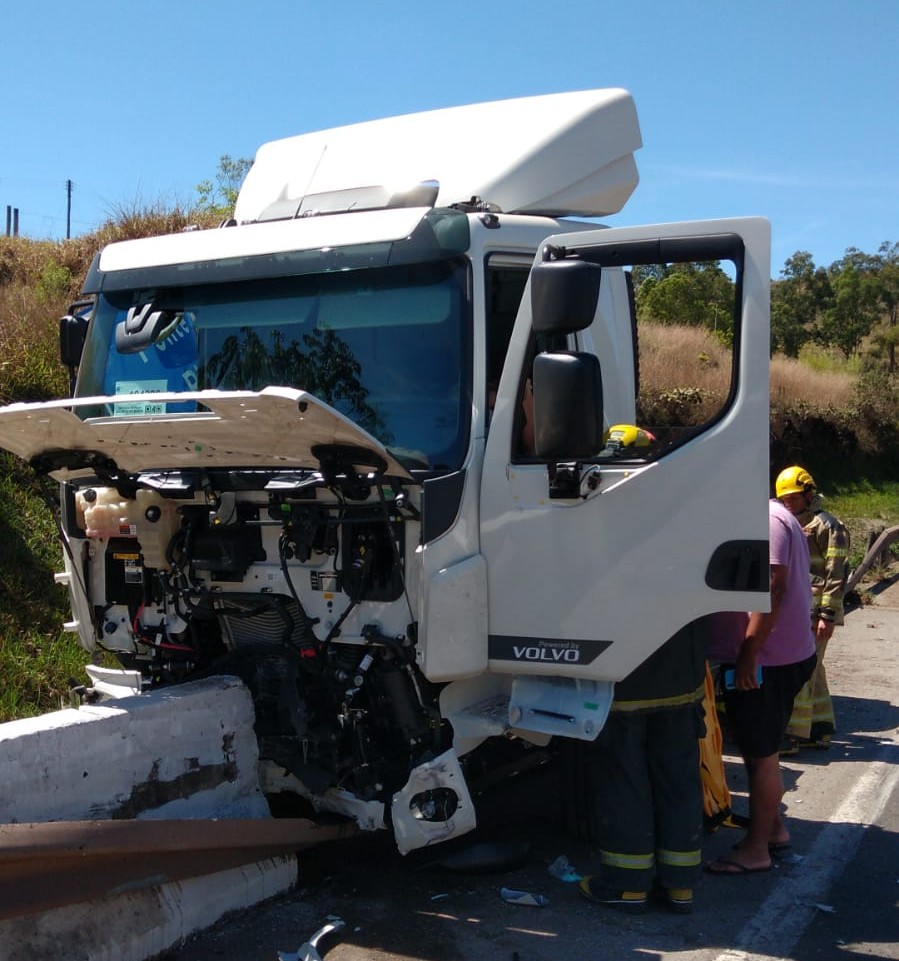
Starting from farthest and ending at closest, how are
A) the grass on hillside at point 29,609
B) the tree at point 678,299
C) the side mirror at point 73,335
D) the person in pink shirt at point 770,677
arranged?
the tree at point 678,299, the grass on hillside at point 29,609, the side mirror at point 73,335, the person in pink shirt at point 770,677

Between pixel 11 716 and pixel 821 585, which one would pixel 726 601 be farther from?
pixel 11 716

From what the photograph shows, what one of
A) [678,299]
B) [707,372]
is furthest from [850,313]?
[707,372]

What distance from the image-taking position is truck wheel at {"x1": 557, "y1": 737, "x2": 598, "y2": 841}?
5.21m

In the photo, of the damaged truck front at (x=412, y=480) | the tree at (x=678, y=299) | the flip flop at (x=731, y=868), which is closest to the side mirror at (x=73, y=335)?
the damaged truck front at (x=412, y=480)

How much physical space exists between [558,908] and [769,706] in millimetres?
1357

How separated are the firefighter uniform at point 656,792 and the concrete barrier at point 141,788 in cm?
136

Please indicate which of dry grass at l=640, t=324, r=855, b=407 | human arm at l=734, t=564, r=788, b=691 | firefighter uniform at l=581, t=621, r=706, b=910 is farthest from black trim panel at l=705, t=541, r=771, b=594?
human arm at l=734, t=564, r=788, b=691

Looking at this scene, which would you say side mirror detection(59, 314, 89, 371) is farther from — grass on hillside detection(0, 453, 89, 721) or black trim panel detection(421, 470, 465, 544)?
grass on hillside detection(0, 453, 89, 721)

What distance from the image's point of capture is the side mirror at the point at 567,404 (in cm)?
387

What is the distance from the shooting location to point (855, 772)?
22.2ft

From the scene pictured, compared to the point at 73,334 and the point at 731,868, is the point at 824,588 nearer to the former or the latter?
the point at 731,868

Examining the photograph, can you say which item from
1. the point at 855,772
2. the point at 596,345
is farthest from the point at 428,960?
the point at 855,772

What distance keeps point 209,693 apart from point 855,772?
13.8 ft

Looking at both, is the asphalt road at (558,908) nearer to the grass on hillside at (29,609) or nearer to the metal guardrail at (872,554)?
the grass on hillside at (29,609)
